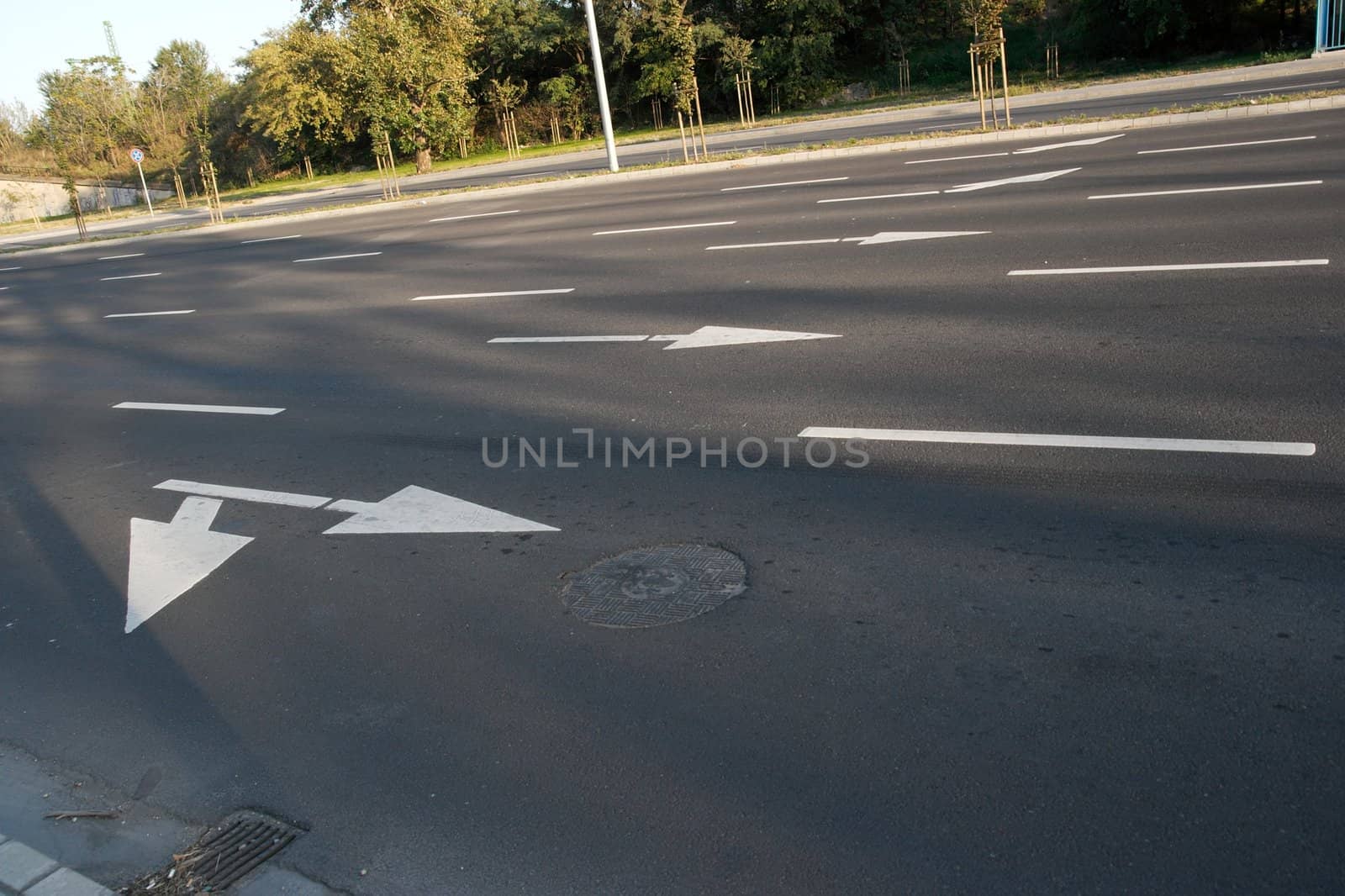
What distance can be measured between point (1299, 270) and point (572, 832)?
780 centimetres

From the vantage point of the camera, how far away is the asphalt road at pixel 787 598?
3221mm

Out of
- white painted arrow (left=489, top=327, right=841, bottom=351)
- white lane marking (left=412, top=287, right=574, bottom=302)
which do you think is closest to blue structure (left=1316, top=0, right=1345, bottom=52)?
white lane marking (left=412, top=287, right=574, bottom=302)

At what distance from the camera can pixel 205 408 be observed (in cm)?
958

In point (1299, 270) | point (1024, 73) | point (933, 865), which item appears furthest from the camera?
point (1024, 73)

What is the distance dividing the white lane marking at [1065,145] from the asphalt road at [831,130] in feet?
11.3

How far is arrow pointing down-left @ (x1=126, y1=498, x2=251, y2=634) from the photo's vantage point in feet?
18.4

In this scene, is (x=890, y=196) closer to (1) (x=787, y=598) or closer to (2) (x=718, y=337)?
(2) (x=718, y=337)

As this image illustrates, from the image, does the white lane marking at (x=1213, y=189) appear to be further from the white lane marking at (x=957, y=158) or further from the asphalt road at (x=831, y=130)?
the asphalt road at (x=831, y=130)

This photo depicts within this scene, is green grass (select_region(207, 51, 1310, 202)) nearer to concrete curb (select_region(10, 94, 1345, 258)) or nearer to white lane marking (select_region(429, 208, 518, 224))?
concrete curb (select_region(10, 94, 1345, 258))

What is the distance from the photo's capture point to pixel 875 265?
10.8 meters

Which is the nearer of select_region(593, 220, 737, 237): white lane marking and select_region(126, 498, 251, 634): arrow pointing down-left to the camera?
select_region(126, 498, 251, 634): arrow pointing down-left

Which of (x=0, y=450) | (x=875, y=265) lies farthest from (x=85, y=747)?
(x=875, y=265)

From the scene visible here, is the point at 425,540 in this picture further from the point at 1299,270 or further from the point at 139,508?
the point at 1299,270

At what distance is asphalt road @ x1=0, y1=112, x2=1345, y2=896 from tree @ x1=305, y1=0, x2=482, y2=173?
79.7 feet
